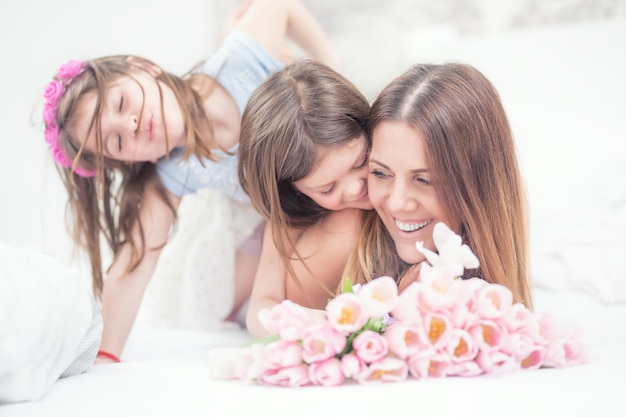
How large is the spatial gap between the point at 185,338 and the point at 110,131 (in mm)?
565

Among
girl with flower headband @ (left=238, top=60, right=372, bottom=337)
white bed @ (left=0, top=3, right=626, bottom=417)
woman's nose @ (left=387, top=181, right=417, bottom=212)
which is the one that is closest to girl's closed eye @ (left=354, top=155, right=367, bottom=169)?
girl with flower headband @ (left=238, top=60, right=372, bottom=337)

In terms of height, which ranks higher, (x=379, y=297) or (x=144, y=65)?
(x=144, y=65)

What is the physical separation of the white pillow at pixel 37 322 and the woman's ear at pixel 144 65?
774mm

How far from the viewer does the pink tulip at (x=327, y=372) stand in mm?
885

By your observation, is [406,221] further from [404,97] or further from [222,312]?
[222,312]

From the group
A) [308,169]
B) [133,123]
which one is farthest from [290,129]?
[133,123]

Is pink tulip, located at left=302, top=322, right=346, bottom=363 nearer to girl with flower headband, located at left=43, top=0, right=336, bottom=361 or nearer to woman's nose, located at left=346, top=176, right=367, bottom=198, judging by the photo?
woman's nose, located at left=346, top=176, right=367, bottom=198

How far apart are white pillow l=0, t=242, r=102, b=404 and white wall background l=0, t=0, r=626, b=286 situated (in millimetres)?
1360

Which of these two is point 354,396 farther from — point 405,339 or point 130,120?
point 130,120

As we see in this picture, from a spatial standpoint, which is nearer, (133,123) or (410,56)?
(133,123)

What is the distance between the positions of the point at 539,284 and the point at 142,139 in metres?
1.09

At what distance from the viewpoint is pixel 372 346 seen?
892 mm

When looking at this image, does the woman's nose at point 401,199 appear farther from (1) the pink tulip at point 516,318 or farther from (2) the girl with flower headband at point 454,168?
(1) the pink tulip at point 516,318

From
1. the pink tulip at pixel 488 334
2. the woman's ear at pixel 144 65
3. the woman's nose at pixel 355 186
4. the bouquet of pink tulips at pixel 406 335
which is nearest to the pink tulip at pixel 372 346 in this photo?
the bouquet of pink tulips at pixel 406 335
